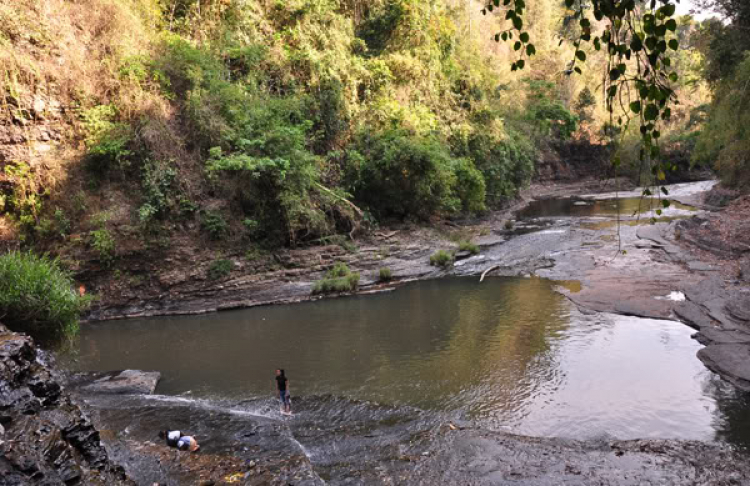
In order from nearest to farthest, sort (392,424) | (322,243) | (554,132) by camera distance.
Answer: (392,424) → (322,243) → (554,132)

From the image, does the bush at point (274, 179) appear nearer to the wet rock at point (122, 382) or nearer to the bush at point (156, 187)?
the bush at point (156, 187)

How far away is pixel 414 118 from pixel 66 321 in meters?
20.6

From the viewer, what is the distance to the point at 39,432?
192 inches

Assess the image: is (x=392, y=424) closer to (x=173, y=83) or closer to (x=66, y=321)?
(x=66, y=321)

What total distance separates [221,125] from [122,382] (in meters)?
11.9

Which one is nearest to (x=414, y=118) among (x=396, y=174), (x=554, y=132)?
(x=396, y=174)

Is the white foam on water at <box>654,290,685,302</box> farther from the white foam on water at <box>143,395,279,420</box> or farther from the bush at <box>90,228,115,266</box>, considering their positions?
the bush at <box>90,228,115,266</box>

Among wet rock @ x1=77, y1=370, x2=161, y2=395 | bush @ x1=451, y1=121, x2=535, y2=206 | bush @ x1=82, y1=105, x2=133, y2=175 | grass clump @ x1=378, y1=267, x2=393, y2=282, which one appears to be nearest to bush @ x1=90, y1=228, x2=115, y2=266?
bush @ x1=82, y1=105, x2=133, y2=175

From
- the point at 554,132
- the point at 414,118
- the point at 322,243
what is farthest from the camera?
the point at 554,132

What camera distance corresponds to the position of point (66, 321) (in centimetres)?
901

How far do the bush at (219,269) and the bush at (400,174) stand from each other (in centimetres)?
799

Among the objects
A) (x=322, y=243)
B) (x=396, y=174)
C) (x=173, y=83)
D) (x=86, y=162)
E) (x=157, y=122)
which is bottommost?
(x=322, y=243)

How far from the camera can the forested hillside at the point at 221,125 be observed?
16.9 m

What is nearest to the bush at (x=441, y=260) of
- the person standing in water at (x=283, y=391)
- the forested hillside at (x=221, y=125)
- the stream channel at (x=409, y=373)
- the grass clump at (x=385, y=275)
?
the grass clump at (x=385, y=275)
